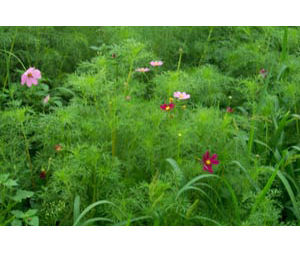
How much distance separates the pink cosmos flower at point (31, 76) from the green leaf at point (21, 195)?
A: 29.1 inches

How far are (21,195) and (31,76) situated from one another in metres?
0.80

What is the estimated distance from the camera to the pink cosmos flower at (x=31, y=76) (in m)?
2.61

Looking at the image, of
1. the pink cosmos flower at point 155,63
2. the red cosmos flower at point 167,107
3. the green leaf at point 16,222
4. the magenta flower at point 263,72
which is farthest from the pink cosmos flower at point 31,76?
the magenta flower at point 263,72

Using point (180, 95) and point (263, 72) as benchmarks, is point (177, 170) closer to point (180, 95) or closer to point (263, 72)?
point (180, 95)

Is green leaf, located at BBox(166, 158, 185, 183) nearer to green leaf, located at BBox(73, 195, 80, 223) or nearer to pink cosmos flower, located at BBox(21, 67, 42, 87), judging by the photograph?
green leaf, located at BBox(73, 195, 80, 223)

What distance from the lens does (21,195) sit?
205 centimetres

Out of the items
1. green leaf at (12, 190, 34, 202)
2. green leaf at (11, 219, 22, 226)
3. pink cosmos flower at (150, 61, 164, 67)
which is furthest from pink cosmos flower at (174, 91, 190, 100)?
green leaf at (11, 219, 22, 226)

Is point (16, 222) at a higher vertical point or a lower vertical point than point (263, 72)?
lower

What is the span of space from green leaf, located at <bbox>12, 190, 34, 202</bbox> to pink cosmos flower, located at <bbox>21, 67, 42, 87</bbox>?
2.42ft

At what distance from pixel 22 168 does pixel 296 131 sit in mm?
1424

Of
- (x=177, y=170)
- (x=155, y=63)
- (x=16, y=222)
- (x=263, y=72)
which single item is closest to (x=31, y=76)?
(x=155, y=63)

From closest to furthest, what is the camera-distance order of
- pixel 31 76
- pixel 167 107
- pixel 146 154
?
1. pixel 146 154
2. pixel 167 107
3. pixel 31 76

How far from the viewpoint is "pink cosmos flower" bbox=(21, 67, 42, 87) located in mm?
2608
